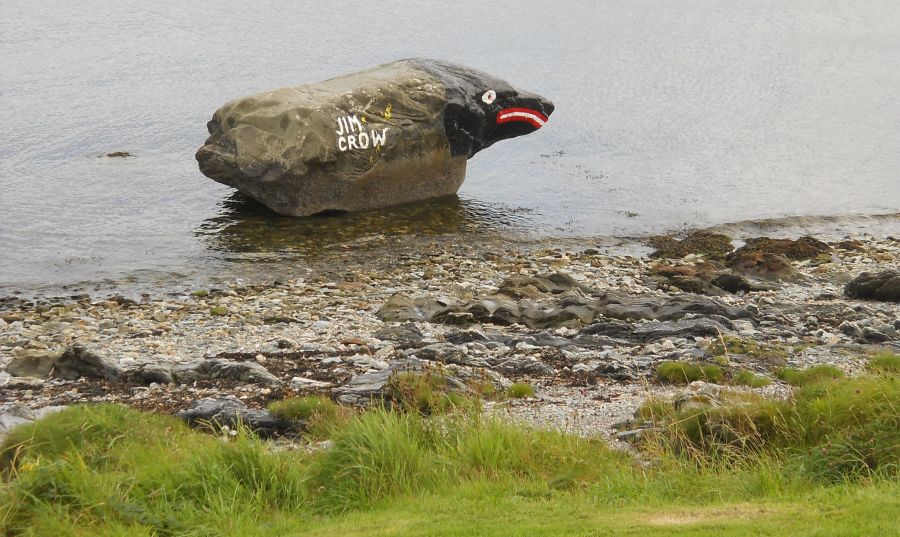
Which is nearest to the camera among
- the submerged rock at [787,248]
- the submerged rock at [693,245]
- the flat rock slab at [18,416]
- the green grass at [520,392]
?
the flat rock slab at [18,416]

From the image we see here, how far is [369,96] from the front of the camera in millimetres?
33250

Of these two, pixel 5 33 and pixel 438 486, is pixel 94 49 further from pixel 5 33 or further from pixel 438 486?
pixel 438 486

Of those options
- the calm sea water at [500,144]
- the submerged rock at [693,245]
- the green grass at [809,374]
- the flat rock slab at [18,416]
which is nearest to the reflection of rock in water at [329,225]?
the calm sea water at [500,144]

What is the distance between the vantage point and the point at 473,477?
12422 millimetres

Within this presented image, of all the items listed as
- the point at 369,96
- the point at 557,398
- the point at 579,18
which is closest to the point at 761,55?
the point at 579,18

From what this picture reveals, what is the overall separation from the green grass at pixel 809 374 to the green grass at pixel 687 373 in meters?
1.08

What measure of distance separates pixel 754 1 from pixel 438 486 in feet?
268

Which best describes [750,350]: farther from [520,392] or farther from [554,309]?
[520,392]

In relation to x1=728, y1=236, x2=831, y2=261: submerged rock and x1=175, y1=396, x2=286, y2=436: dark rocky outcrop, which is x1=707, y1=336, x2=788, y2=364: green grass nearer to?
x1=175, y1=396, x2=286, y2=436: dark rocky outcrop

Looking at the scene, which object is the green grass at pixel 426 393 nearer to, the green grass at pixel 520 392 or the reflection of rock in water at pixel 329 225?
the green grass at pixel 520 392

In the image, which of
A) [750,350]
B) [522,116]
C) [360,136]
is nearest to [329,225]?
[360,136]

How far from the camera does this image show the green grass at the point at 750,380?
17188 millimetres

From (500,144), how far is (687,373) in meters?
29.1

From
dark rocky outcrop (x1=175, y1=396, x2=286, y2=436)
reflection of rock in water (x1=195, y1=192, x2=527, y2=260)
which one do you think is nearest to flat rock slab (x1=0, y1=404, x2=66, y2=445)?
dark rocky outcrop (x1=175, y1=396, x2=286, y2=436)
